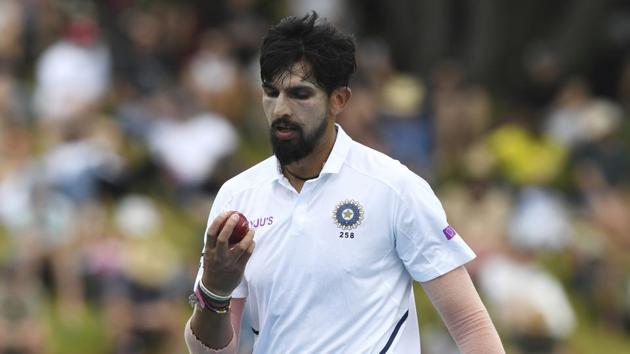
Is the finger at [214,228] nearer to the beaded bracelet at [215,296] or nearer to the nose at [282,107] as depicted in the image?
the beaded bracelet at [215,296]

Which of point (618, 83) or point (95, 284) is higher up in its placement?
point (618, 83)

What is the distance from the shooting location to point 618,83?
780 inches

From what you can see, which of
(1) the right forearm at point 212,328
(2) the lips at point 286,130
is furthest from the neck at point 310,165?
(1) the right forearm at point 212,328

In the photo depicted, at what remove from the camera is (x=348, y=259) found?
5.15 metres

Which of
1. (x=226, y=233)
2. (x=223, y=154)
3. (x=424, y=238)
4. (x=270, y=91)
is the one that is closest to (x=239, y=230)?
(x=226, y=233)

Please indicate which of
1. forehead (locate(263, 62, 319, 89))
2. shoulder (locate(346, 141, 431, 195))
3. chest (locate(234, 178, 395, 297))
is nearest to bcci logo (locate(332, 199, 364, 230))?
chest (locate(234, 178, 395, 297))

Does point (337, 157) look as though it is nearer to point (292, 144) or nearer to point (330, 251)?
point (292, 144)

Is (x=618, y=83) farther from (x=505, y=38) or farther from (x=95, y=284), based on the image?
(x=95, y=284)

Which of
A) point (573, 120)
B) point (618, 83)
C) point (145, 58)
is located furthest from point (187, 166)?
point (618, 83)

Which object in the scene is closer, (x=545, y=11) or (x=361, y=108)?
(x=361, y=108)

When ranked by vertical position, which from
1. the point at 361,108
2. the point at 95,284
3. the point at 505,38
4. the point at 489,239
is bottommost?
the point at 95,284

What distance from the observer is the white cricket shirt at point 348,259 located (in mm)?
5152

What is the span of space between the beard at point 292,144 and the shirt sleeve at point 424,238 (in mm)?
376

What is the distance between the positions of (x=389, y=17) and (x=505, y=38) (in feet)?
6.18
